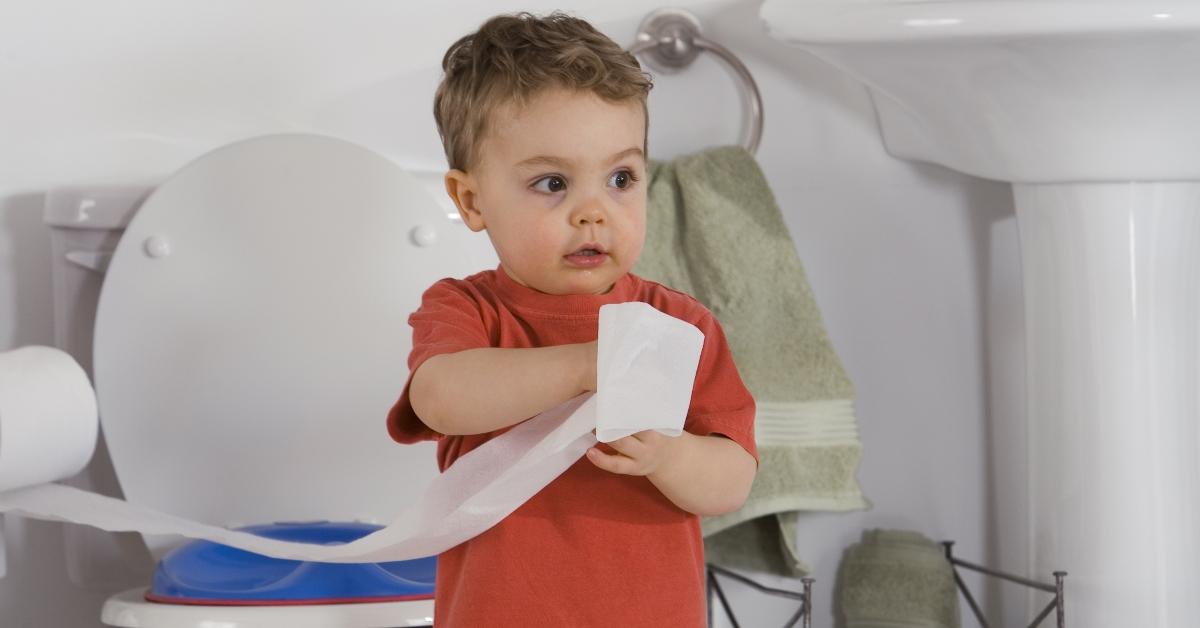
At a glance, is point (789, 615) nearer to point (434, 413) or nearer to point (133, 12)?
point (434, 413)

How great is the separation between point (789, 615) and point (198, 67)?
936mm

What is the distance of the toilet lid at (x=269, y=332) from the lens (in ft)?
4.21

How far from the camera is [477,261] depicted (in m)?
1.32

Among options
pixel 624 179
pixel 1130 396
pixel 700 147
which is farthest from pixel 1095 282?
pixel 624 179

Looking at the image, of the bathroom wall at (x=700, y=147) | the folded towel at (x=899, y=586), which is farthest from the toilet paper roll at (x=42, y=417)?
the folded towel at (x=899, y=586)

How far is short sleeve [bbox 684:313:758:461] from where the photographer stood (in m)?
0.88

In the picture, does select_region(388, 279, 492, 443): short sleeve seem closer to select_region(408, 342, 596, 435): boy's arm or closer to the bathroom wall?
select_region(408, 342, 596, 435): boy's arm

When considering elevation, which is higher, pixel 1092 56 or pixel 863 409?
pixel 1092 56

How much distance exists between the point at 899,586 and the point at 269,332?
29.2 inches

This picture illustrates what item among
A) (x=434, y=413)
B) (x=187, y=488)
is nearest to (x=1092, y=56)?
(x=434, y=413)

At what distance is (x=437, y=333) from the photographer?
837 millimetres

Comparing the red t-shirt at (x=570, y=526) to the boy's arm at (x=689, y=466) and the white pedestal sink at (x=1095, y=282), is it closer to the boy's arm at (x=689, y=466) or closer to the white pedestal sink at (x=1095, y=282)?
the boy's arm at (x=689, y=466)

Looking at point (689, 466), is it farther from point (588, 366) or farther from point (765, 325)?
point (765, 325)

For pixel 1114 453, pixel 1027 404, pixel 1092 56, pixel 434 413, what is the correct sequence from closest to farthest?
pixel 434 413 < pixel 1092 56 < pixel 1114 453 < pixel 1027 404
